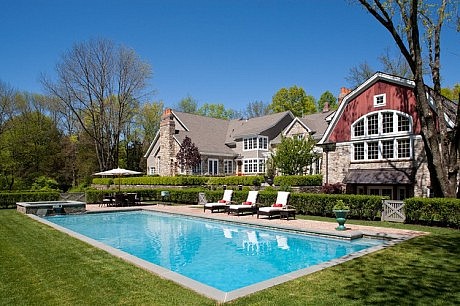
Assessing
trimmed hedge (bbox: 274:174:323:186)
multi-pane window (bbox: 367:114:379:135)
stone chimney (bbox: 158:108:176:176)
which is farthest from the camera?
stone chimney (bbox: 158:108:176:176)

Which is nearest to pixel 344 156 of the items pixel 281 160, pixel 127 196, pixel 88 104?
pixel 281 160

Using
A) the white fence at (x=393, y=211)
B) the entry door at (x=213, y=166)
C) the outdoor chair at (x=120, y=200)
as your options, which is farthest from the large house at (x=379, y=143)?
the entry door at (x=213, y=166)

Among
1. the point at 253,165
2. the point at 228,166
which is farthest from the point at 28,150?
the point at 253,165

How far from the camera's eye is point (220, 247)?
39.1ft

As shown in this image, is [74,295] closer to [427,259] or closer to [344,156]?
[427,259]

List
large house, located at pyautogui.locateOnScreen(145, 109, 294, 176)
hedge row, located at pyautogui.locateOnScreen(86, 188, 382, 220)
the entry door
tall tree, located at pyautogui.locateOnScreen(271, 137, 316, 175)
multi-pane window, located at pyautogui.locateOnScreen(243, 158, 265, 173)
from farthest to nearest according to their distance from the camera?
the entry door, large house, located at pyautogui.locateOnScreen(145, 109, 294, 176), multi-pane window, located at pyautogui.locateOnScreen(243, 158, 265, 173), tall tree, located at pyautogui.locateOnScreen(271, 137, 316, 175), hedge row, located at pyautogui.locateOnScreen(86, 188, 382, 220)

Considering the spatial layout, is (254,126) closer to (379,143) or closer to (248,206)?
(379,143)

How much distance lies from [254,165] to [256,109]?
3234 cm

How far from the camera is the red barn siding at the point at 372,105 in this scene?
2061cm

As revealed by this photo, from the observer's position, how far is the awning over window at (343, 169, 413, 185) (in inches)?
809

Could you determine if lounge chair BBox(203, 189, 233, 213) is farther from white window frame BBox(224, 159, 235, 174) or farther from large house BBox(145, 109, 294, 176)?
white window frame BBox(224, 159, 235, 174)

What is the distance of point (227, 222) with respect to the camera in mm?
16688

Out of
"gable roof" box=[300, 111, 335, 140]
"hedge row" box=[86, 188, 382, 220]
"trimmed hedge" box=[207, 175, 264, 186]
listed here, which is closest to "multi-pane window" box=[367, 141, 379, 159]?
"hedge row" box=[86, 188, 382, 220]

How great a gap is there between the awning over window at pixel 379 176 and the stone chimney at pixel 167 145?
21877 mm
